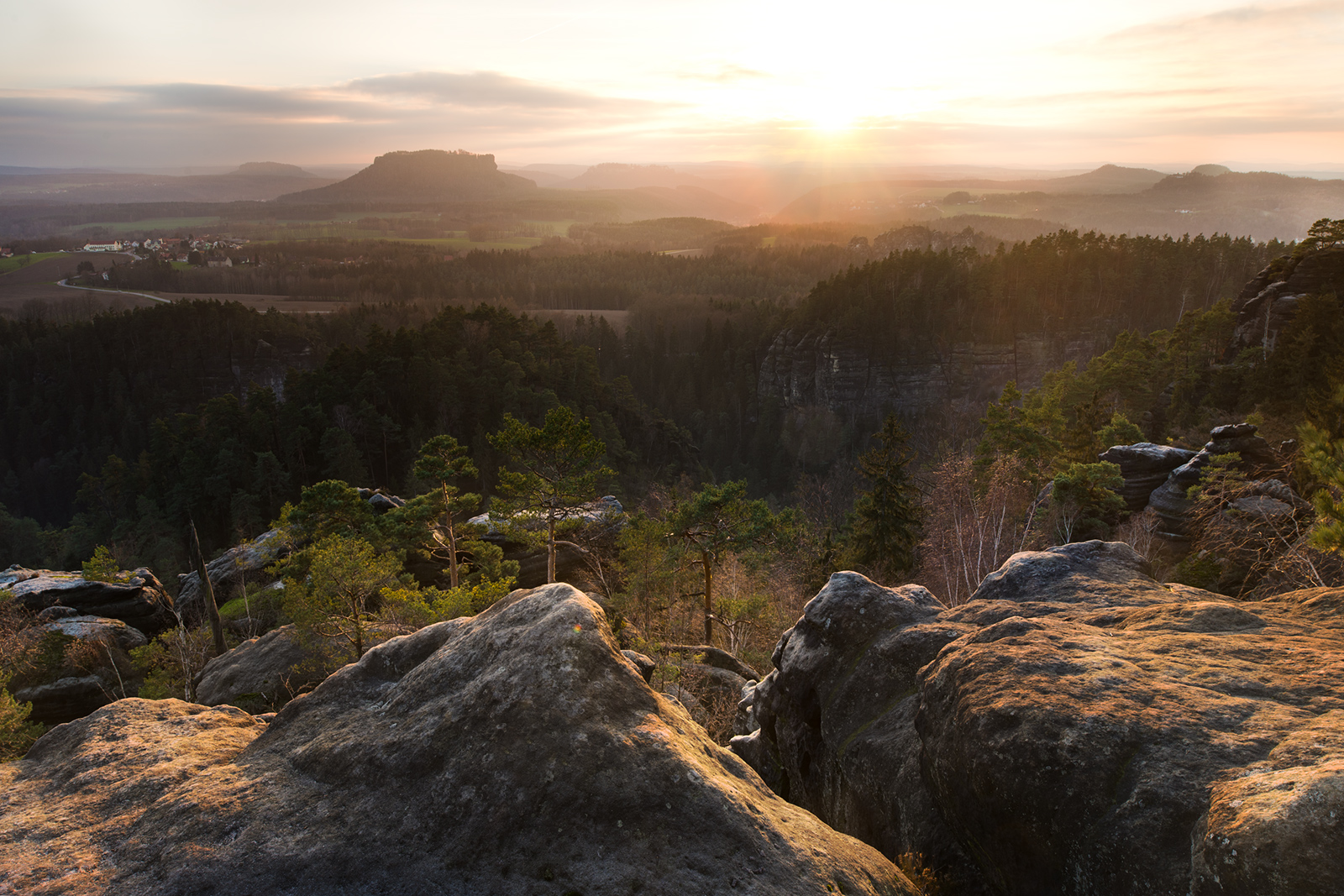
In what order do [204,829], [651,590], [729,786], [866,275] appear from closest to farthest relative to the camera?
[204,829]
[729,786]
[651,590]
[866,275]

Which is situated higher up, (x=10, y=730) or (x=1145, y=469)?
(x=1145, y=469)

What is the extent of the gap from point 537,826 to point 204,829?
2.79 metres

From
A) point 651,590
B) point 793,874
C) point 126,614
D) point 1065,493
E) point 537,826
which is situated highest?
→ point 537,826

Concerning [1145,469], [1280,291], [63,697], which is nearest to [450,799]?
[63,697]

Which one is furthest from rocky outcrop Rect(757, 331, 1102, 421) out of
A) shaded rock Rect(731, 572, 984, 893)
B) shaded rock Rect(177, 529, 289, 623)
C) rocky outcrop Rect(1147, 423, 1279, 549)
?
shaded rock Rect(731, 572, 984, 893)

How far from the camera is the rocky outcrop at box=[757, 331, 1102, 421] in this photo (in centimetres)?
10512

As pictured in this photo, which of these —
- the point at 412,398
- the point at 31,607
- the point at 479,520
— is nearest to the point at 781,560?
the point at 479,520

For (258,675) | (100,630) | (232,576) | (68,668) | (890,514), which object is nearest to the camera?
(258,675)

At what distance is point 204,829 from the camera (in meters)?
5.48

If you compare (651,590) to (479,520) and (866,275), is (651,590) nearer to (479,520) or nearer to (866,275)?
(479,520)

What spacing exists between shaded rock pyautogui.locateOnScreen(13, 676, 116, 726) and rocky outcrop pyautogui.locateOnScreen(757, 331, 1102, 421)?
3940 inches

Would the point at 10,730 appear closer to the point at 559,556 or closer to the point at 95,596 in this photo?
the point at 95,596

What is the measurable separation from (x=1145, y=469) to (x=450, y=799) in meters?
38.0

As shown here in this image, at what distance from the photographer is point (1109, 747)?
574cm
